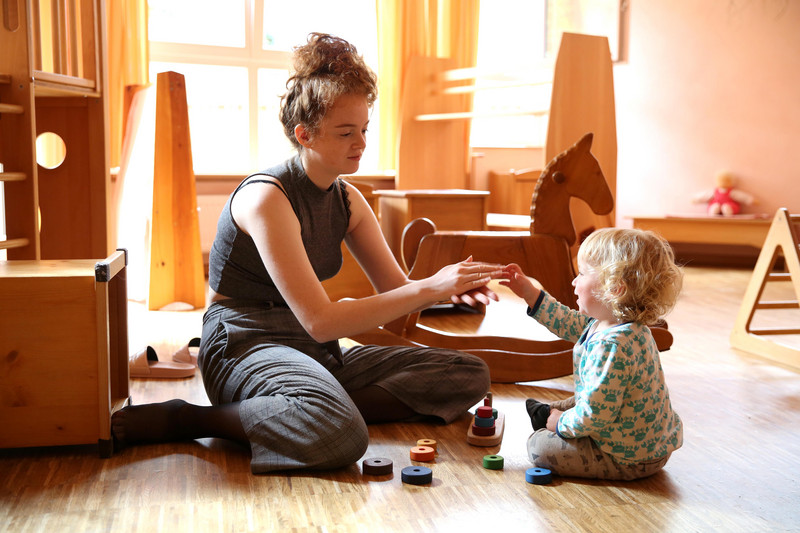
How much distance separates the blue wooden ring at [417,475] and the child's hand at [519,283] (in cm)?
40

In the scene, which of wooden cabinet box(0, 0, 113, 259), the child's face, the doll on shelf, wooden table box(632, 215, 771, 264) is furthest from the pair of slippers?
the doll on shelf

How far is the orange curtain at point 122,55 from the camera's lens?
3998 mm

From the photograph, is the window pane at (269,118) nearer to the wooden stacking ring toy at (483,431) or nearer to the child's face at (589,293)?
the wooden stacking ring toy at (483,431)

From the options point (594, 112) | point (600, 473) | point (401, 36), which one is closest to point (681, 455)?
point (600, 473)

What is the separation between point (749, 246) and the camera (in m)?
5.07

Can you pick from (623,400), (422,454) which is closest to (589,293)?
(623,400)

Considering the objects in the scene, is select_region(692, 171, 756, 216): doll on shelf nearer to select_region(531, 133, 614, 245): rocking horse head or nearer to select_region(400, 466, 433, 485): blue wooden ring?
select_region(531, 133, 614, 245): rocking horse head

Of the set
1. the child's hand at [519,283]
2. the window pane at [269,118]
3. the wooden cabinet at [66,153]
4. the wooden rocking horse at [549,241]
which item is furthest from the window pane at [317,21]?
the child's hand at [519,283]

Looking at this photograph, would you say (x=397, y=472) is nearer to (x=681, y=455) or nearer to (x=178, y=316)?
(x=681, y=455)

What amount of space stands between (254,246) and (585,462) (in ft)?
2.67

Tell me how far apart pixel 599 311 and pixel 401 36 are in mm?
3587

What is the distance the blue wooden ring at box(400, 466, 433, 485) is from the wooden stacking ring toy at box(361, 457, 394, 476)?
4cm

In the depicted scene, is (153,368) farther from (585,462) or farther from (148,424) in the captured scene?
(585,462)

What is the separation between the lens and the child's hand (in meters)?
1.60
